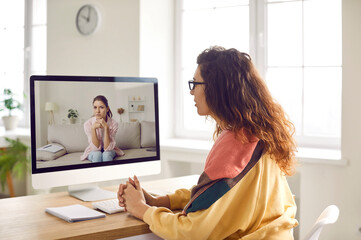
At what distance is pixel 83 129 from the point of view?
1900 millimetres

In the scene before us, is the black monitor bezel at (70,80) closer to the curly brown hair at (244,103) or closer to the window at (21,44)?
the curly brown hair at (244,103)

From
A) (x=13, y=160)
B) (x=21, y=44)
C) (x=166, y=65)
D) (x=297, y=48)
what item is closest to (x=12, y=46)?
(x=21, y=44)

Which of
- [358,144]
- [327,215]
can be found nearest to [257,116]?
[327,215]

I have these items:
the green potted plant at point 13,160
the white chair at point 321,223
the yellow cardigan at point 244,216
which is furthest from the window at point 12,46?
the white chair at point 321,223

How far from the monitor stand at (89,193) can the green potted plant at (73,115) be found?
33 centimetres

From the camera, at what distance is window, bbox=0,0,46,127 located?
4742mm

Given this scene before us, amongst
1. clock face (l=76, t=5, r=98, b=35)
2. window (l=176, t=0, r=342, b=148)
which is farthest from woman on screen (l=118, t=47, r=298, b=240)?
clock face (l=76, t=5, r=98, b=35)

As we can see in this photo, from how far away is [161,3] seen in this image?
3.70m

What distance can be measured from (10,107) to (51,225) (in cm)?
311

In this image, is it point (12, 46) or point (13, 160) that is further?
point (12, 46)

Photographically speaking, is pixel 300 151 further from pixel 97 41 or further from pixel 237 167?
pixel 97 41

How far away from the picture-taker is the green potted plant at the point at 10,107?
4418 millimetres

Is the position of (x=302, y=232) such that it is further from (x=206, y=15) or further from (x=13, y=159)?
(x=13, y=159)

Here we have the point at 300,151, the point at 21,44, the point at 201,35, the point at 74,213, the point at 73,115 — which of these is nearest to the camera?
the point at 74,213
